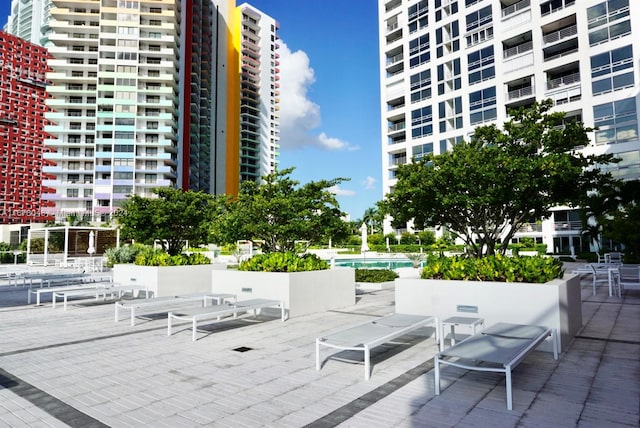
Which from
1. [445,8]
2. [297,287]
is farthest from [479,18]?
[297,287]

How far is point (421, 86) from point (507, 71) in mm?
11076

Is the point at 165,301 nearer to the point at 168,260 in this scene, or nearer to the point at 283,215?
the point at 283,215

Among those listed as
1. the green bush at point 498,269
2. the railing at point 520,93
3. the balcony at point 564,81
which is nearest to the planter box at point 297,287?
the green bush at point 498,269

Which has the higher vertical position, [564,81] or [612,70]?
[564,81]

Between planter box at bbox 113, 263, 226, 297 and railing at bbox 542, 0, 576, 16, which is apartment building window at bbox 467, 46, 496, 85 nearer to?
railing at bbox 542, 0, 576, 16

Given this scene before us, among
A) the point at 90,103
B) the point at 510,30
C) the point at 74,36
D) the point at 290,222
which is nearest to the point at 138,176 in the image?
the point at 90,103

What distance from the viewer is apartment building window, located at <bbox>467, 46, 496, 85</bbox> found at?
4409cm

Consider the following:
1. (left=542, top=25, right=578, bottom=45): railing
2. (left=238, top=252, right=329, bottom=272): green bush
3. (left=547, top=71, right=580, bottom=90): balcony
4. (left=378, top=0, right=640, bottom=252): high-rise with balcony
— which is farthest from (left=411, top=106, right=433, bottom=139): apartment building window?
(left=238, top=252, right=329, bottom=272): green bush

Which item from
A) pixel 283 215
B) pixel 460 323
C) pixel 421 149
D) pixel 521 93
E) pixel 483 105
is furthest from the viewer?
pixel 421 149

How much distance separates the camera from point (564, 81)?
39.2 metres

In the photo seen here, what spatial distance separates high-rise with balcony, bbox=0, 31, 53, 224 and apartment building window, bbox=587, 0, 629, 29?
355 ft

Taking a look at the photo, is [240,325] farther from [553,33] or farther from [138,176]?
[138,176]

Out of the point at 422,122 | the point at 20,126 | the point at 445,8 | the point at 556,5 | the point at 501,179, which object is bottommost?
the point at 501,179

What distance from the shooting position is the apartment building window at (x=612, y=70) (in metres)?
34.8
